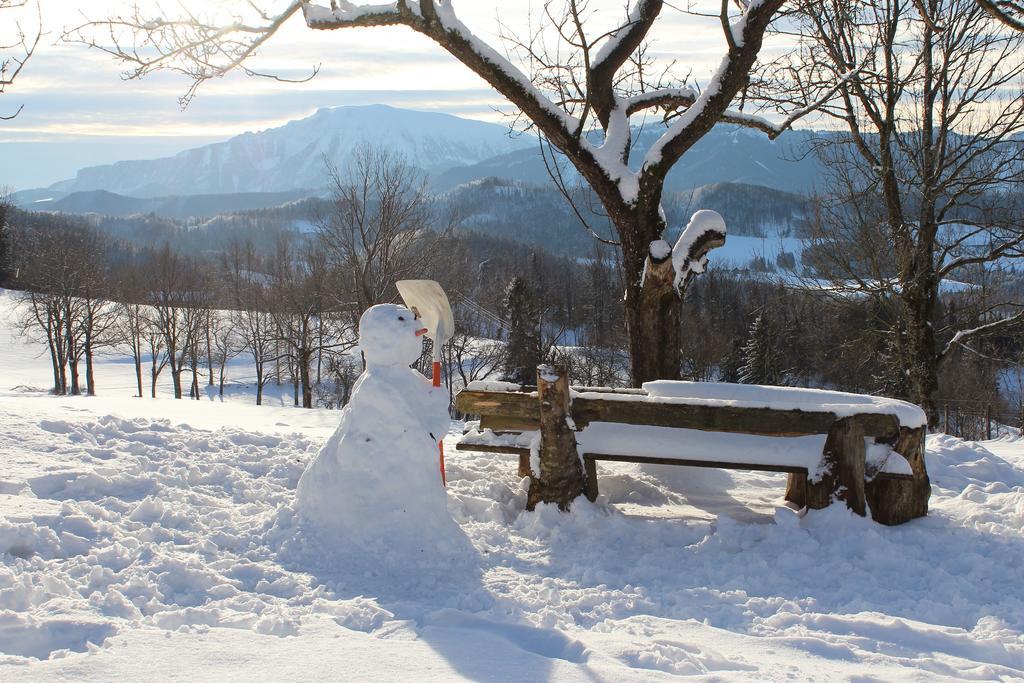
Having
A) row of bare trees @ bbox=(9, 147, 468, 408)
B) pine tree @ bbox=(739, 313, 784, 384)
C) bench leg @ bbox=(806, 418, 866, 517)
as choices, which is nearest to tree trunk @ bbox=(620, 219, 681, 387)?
bench leg @ bbox=(806, 418, 866, 517)

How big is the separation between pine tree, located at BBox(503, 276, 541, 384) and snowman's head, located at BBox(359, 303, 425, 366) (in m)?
23.6

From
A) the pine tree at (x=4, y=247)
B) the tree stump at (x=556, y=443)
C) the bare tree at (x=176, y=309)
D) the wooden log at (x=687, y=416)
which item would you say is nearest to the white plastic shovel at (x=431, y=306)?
the wooden log at (x=687, y=416)

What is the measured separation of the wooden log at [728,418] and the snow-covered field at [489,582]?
69 centimetres

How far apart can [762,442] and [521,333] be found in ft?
89.1

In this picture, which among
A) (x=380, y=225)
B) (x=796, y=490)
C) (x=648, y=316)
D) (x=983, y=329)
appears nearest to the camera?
(x=796, y=490)

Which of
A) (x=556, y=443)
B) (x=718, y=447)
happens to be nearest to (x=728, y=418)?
(x=718, y=447)

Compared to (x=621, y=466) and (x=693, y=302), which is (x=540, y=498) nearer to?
(x=621, y=466)

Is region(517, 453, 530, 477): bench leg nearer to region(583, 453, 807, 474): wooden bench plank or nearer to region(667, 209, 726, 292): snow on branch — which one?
region(583, 453, 807, 474): wooden bench plank

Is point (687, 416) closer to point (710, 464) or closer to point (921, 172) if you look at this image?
point (710, 464)

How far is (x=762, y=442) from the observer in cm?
557

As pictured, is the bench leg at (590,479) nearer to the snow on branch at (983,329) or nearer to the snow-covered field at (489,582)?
the snow-covered field at (489,582)

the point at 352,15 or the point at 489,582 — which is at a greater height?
the point at 352,15

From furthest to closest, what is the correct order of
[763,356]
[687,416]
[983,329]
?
[763,356], [983,329], [687,416]

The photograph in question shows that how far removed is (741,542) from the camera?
17.2ft
